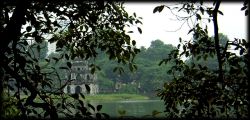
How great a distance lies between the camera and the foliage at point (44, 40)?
2.14 m

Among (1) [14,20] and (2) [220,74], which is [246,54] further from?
(1) [14,20]

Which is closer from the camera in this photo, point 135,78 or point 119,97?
point 119,97

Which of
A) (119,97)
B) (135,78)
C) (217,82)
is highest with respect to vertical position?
(217,82)

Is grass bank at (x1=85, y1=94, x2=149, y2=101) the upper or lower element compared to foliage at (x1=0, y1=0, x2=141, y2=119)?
lower

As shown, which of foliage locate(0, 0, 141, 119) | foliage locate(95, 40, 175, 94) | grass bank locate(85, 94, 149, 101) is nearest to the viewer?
foliage locate(0, 0, 141, 119)

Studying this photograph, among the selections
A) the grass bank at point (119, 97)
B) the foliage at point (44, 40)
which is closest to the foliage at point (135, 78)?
the grass bank at point (119, 97)

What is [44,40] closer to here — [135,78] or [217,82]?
[217,82]

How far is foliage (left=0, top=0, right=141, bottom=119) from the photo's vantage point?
84.1 inches

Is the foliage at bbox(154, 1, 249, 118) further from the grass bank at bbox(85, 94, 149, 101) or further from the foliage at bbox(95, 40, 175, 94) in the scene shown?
the foliage at bbox(95, 40, 175, 94)

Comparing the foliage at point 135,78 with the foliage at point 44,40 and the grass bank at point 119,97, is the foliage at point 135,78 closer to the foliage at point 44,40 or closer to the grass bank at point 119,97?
the grass bank at point 119,97

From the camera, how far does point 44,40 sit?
2959mm

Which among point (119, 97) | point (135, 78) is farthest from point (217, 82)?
point (135, 78)

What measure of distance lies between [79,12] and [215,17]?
0.93 m

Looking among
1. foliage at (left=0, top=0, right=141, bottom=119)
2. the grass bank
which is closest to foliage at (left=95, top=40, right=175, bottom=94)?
the grass bank
